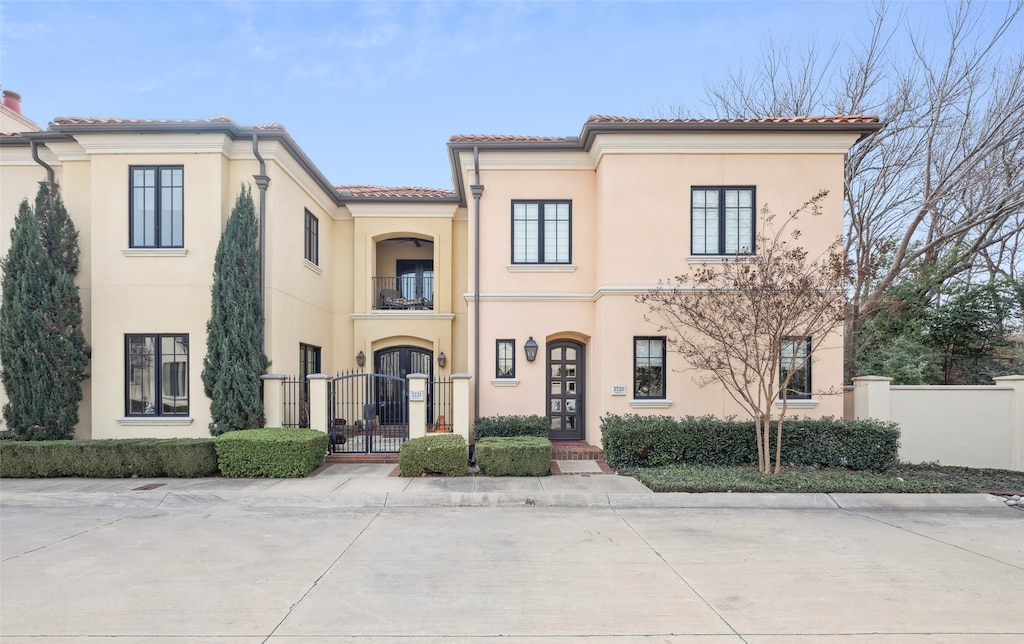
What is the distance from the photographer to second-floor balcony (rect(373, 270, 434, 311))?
1594cm

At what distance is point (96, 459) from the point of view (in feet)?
32.3

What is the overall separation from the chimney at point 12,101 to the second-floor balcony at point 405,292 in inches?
383

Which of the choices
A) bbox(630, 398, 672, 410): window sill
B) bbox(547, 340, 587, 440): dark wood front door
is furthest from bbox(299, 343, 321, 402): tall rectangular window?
bbox(630, 398, 672, 410): window sill

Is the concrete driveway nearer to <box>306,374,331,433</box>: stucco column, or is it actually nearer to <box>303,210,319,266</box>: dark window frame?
Result: <box>306,374,331,433</box>: stucco column

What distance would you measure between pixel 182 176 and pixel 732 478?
11977 mm

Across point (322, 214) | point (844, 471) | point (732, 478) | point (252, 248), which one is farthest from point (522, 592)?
point (322, 214)

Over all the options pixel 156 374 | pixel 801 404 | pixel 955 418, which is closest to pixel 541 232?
pixel 801 404

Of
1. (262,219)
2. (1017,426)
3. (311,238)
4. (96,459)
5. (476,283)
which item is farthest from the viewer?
(311,238)

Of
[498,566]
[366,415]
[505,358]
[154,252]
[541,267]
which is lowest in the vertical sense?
[498,566]

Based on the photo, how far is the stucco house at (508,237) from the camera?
36.9ft

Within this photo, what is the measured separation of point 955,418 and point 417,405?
1094 cm

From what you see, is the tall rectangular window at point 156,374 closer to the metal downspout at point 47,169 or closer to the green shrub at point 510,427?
the metal downspout at point 47,169

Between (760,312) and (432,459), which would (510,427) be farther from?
(760,312)

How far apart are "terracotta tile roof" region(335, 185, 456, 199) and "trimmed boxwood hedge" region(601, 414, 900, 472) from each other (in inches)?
334
